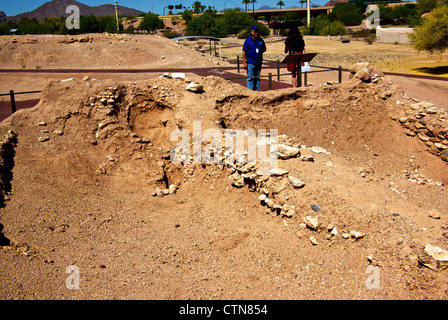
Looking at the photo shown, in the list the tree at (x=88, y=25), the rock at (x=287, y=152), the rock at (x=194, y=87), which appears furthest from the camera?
the tree at (x=88, y=25)

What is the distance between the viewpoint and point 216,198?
23.5 ft

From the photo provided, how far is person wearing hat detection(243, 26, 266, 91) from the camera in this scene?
1029 cm

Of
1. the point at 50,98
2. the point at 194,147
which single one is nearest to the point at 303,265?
the point at 194,147

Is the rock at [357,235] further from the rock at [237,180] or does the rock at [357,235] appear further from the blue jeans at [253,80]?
the blue jeans at [253,80]

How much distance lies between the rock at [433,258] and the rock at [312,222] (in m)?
1.34

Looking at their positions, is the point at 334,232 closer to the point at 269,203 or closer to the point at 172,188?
the point at 269,203

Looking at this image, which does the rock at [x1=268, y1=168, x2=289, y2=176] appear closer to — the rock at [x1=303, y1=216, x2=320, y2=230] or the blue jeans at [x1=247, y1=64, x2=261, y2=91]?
the rock at [x1=303, y1=216, x2=320, y2=230]

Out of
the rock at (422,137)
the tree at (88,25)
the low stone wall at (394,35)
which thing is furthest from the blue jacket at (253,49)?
the tree at (88,25)

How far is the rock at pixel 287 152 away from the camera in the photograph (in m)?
6.79

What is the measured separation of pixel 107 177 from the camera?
7848 millimetres

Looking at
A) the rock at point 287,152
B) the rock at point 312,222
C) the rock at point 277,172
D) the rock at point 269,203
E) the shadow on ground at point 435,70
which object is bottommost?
the rock at point 312,222

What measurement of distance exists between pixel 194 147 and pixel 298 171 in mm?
2253

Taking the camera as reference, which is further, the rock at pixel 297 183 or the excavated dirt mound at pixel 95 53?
the excavated dirt mound at pixel 95 53

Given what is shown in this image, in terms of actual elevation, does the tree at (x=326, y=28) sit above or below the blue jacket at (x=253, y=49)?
above
